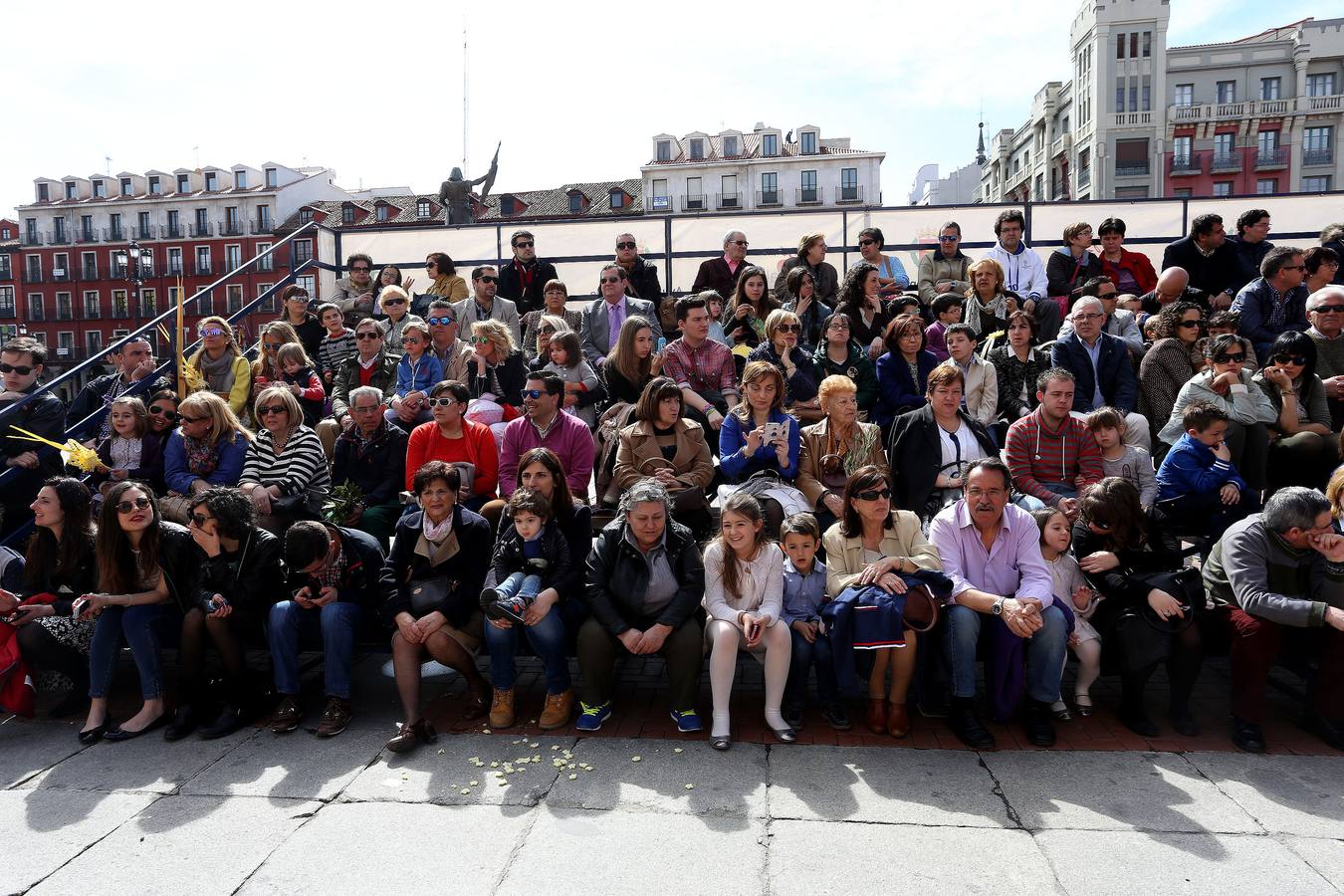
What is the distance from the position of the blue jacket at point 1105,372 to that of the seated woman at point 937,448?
Answer: 141cm

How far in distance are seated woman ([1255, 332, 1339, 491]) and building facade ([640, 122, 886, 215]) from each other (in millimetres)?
46490

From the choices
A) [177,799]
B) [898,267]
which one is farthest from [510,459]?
[898,267]

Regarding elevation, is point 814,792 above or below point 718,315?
below

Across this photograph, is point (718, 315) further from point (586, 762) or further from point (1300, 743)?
point (1300, 743)

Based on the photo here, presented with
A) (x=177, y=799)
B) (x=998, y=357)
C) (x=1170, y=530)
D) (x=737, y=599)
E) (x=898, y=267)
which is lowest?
(x=177, y=799)

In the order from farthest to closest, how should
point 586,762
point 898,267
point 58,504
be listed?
point 898,267 < point 58,504 < point 586,762

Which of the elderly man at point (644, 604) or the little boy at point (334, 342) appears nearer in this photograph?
the elderly man at point (644, 604)

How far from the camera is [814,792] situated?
3.58 meters

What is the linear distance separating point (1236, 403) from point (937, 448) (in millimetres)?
2180

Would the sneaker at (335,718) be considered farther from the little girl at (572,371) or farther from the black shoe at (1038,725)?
the black shoe at (1038,725)

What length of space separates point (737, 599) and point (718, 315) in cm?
401

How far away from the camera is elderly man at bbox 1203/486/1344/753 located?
395 centimetres

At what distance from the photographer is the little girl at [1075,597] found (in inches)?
169

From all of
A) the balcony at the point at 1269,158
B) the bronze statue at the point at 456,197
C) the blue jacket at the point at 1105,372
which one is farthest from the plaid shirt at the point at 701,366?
the balcony at the point at 1269,158
